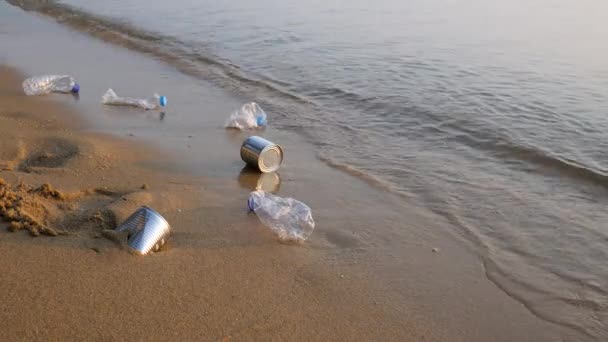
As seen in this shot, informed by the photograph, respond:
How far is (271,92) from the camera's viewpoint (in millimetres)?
9852

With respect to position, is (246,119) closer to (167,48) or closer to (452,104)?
(452,104)

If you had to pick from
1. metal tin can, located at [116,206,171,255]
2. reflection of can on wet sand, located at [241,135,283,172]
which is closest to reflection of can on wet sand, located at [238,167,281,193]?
reflection of can on wet sand, located at [241,135,283,172]

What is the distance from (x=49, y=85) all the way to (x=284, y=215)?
247 inches

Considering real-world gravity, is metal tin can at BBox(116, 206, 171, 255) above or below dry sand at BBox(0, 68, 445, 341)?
above

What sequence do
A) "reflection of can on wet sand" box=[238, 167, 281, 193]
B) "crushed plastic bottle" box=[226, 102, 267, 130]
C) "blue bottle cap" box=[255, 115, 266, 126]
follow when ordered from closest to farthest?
"reflection of can on wet sand" box=[238, 167, 281, 193] → "crushed plastic bottle" box=[226, 102, 267, 130] → "blue bottle cap" box=[255, 115, 266, 126]

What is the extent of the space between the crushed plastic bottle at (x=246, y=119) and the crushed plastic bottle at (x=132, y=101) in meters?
1.32

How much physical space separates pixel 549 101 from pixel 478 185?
395 centimetres

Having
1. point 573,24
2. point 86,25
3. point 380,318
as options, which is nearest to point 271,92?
point 380,318

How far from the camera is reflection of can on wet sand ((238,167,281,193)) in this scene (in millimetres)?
5512

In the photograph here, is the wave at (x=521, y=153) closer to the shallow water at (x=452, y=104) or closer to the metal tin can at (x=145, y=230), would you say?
the shallow water at (x=452, y=104)

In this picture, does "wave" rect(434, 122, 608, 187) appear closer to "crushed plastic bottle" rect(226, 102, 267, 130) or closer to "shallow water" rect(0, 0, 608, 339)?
"shallow water" rect(0, 0, 608, 339)

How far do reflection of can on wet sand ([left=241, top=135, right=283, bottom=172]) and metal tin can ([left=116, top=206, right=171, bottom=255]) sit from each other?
→ 1.93 m

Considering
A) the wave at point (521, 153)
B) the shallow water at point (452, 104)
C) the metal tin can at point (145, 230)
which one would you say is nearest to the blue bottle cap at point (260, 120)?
the shallow water at point (452, 104)

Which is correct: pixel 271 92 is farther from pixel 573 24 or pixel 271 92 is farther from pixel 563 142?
pixel 573 24
